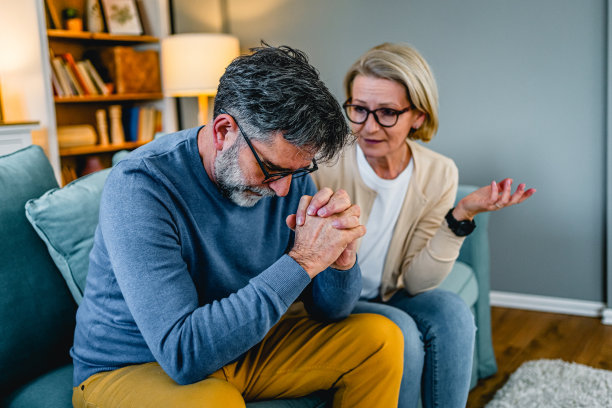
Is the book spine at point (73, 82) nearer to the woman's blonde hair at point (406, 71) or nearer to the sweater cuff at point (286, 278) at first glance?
the woman's blonde hair at point (406, 71)

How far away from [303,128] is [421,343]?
668mm

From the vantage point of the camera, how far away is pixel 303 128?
99 cm

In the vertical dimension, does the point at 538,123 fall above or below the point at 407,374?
above

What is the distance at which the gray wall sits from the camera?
242 centimetres

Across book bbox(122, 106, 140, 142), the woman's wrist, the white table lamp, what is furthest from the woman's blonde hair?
book bbox(122, 106, 140, 142)

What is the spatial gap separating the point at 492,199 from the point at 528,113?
135 centimetres

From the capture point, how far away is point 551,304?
262cm

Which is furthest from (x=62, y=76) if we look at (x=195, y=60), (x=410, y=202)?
(x=410, y=202)

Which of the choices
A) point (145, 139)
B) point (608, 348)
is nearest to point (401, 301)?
point (608, 348)

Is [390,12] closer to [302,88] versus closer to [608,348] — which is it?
[608,348]

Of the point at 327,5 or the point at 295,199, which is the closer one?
the point at 295,199

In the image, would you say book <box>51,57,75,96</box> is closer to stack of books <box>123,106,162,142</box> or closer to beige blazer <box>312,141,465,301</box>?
stack of books <box>123,106,162,142</box>

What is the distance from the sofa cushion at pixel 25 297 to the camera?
1173 millimetres

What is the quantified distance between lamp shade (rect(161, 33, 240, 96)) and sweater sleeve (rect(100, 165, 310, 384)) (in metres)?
2.17
